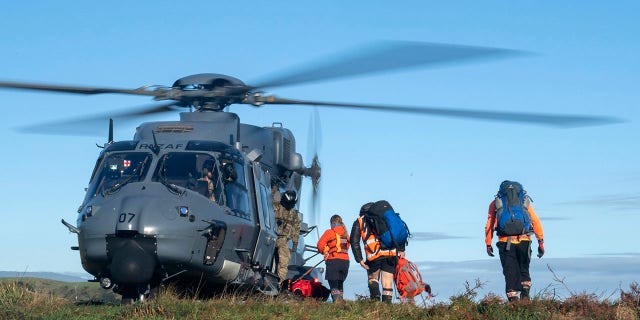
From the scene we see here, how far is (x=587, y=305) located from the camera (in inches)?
413

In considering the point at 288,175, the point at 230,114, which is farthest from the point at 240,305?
the point at 288,175

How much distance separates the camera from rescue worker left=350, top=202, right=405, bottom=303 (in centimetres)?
1513

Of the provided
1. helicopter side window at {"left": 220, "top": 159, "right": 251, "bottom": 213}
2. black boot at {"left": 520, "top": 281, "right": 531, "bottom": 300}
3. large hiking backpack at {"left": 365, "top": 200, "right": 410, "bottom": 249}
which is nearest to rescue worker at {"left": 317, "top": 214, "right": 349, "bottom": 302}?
large hiking backpack at {"left": 365, "top": 200, "right": 410, "bottom": 249}

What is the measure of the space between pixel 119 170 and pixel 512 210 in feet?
19.9

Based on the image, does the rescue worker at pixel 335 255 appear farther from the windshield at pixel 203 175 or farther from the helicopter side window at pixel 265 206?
the windshield at pixel 203 175

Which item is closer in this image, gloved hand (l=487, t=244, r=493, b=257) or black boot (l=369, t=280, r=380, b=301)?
gloved hand (l=487, t=244, r=493, b=257)

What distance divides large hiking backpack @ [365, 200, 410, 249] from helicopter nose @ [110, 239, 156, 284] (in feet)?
13.1

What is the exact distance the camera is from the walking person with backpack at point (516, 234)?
47.0 ft

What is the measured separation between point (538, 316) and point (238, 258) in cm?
553

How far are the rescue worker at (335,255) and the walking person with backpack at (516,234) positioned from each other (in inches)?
132

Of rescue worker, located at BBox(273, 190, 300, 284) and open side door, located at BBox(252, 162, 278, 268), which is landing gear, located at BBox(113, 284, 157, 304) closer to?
open side door, located at BBox(252, 162, 278, 268)

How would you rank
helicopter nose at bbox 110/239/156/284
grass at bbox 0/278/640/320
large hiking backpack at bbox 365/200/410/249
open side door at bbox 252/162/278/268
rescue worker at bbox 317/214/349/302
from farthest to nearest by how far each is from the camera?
rescue worker at bbox 317/214/349/302 → open side door at bbox 252/162/278/268 → large hiking backpack at bbox 365/200/410/249 → helicopter nose at bbox 110/239/156/284 → grass at bbox 0/278/640/320

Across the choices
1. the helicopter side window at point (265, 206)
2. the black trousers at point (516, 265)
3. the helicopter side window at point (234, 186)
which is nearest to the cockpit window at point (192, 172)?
the helicopter side window at point (234, 186)

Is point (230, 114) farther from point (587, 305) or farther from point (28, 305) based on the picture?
point (587, 305)
